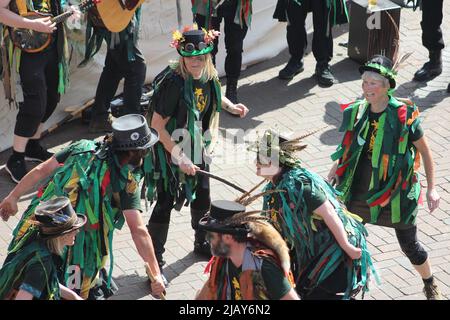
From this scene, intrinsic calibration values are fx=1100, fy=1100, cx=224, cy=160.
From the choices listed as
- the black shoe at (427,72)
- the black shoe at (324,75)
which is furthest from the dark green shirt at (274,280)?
the black shoe at (427,72)

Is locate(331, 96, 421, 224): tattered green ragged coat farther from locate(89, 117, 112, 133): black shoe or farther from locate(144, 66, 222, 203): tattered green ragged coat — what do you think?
locate(89, 117, 112, 133): black shoe

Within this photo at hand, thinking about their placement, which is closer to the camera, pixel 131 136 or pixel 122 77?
pixel 131 136

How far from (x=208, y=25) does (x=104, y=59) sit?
3.24 ft

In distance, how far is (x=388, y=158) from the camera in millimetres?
7262

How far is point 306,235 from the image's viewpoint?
6516 millimetres

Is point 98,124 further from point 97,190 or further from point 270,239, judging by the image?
point 270,239

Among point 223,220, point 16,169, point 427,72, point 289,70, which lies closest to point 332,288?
point 223,220

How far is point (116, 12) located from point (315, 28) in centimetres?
232

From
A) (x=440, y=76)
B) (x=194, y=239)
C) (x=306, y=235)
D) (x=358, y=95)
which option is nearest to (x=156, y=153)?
(x=194, y=239)

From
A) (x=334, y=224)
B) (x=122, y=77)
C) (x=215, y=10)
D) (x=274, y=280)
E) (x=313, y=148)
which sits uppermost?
(x=274, y=280)

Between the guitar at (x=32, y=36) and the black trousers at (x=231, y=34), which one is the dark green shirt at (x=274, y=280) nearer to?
the guitar at (x=32, y=36)

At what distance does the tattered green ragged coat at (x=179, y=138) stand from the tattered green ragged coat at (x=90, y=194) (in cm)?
102

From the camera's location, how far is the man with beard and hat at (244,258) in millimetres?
5652

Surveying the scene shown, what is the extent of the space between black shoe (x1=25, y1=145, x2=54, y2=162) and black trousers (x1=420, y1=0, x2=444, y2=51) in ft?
12.7
